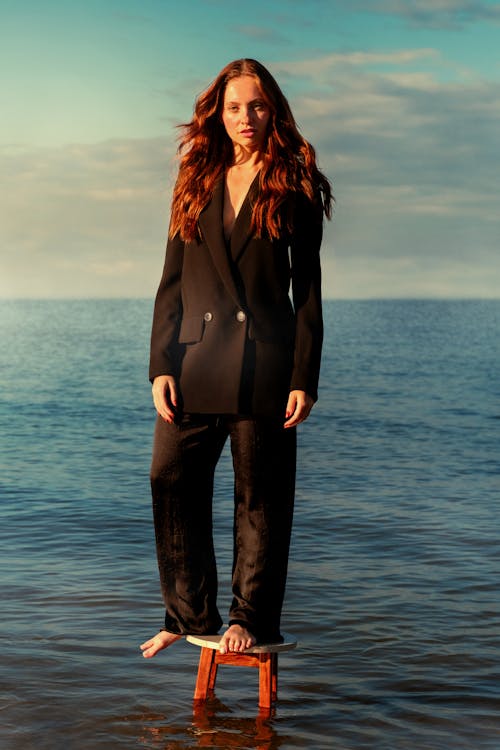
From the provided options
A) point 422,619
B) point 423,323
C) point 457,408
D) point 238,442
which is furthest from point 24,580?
point 423,323

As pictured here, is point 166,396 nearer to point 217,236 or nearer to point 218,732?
point 217,236

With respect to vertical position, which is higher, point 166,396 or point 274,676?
point 166,396

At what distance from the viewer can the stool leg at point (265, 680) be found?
151 inches

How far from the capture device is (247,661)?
12.6 feet

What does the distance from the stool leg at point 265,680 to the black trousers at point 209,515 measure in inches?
3.3

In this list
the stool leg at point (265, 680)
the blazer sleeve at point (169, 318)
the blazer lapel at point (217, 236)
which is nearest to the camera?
the blazer lapel at point (217, 236)

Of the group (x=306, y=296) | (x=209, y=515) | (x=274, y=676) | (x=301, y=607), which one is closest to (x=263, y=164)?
(x=306, y=296)

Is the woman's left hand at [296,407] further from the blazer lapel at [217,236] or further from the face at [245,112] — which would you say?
the face at [245,112]

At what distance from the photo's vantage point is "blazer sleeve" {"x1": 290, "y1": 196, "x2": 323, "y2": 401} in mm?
3652

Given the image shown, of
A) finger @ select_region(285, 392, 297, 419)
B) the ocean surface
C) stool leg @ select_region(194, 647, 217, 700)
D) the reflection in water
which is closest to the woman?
finger @ select_region(285, 392, 297, 419)

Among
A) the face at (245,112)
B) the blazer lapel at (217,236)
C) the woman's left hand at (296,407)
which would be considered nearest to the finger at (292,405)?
the woman's left hand at (296,407)

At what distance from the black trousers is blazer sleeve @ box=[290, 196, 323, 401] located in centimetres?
18

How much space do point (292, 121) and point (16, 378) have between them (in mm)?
22199

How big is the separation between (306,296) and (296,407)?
35cm
